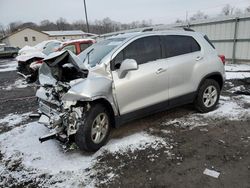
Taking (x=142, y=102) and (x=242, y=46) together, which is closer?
(x=142, y=102)

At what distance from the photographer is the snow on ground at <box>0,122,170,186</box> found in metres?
3.34

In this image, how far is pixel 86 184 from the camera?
2990 mm

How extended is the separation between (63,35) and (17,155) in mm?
62007

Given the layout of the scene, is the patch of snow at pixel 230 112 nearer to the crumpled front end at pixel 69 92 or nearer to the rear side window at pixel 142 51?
the rear side window at pixel 142 51

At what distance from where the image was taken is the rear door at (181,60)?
448 cm

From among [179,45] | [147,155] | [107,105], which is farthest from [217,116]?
[107,105]

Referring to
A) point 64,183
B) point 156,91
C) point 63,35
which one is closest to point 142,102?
point 156,91

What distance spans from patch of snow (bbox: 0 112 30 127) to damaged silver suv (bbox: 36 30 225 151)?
160 centimetres

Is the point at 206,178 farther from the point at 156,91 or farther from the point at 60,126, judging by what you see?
the point at 60,126

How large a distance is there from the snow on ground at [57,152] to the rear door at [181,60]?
120 cm

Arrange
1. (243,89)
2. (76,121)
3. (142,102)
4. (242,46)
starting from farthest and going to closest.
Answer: (242,46) < (243,89) < (142,102) < (76,121)

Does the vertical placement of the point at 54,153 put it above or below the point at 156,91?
below

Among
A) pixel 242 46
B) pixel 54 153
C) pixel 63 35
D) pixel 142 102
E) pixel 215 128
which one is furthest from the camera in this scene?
pixel 63 35

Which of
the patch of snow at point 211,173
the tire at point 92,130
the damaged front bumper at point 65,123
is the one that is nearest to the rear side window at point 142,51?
the tire at point 92,130
